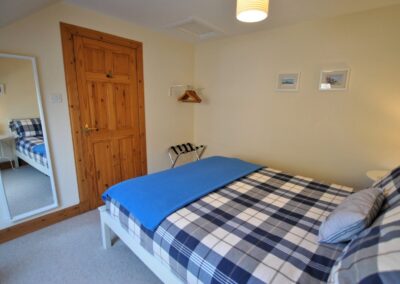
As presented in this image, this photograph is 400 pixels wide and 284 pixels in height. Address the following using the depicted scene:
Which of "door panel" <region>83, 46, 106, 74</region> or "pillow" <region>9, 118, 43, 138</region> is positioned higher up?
"door panel" <region>83, 46, 106, 74</region>

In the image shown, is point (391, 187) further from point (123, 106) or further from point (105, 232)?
point (123, 106)

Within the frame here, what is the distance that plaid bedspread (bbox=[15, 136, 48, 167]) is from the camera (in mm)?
2116

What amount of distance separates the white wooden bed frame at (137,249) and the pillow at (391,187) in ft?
4.29

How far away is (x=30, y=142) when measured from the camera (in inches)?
84.7

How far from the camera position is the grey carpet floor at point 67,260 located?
1.65 meters

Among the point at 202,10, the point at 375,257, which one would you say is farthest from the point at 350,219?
the point at 202,10

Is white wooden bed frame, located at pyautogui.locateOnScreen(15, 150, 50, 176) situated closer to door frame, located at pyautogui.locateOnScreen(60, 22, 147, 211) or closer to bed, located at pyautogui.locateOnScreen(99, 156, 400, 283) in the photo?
door frame, located at pyautogui.locateOnScreen(60, 22, 147, 211)

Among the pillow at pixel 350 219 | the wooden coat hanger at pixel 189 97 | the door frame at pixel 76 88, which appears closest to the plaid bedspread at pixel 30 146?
the door frame at pixel 76 88

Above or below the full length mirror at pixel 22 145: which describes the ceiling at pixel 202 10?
above

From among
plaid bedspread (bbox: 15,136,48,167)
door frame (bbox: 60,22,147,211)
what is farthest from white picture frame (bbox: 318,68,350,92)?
plaid bedspread (bbox: 15,136,48,167)

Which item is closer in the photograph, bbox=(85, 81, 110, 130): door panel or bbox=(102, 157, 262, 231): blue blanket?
bbox=(102, 157, 262, 231): blue blanket

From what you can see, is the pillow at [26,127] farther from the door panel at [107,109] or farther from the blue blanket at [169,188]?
the blue blanket at [169,188]

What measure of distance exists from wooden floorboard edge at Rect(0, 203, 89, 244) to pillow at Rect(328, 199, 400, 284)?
2.63 metres

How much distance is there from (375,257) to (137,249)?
1420 millimetres
